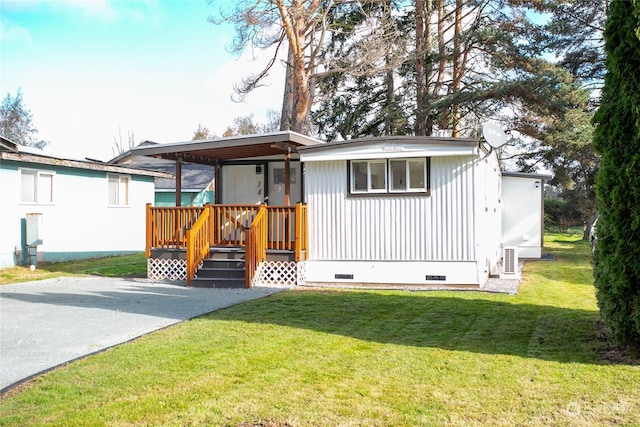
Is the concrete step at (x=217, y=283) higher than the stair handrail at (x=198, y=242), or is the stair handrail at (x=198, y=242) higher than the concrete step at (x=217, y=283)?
the stair handrail at (x=198, y=242)

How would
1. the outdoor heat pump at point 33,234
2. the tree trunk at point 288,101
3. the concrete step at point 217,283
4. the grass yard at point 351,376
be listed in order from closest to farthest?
the grass yard at point 351,376, the concrete step at point 217,283, the outdoor heat pump at point 33,234, the tree trunk at point 288,101

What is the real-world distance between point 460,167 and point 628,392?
23.0 ft

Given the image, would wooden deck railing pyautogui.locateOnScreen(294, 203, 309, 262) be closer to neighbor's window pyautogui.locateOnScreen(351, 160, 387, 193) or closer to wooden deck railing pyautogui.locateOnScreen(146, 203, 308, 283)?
wooden deck railing pyautogui.locateOnScreen(146, 203, 308, 283)

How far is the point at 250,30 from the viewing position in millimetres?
18672

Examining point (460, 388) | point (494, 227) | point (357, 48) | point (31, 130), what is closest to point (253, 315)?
point (460, 388)

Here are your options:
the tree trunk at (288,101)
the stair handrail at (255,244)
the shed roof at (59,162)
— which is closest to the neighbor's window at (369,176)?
the stair handrail at (255,244)

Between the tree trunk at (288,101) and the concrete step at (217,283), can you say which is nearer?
the concrete step at (217,283)

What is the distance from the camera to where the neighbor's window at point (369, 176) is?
11.4 metres

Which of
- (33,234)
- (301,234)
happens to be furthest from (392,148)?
(33,234)

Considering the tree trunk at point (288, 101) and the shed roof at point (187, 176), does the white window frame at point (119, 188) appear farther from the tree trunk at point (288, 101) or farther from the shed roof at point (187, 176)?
the tree trunk at point (288, 101)

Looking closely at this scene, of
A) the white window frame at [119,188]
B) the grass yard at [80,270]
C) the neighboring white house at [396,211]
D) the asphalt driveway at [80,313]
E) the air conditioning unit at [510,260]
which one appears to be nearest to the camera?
the asphalt driveway at [80,313]

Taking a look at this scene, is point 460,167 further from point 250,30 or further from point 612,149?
point 250,30

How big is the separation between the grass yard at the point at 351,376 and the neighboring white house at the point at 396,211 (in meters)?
3.43

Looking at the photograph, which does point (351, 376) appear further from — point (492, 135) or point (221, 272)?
→ point (492, 135)
